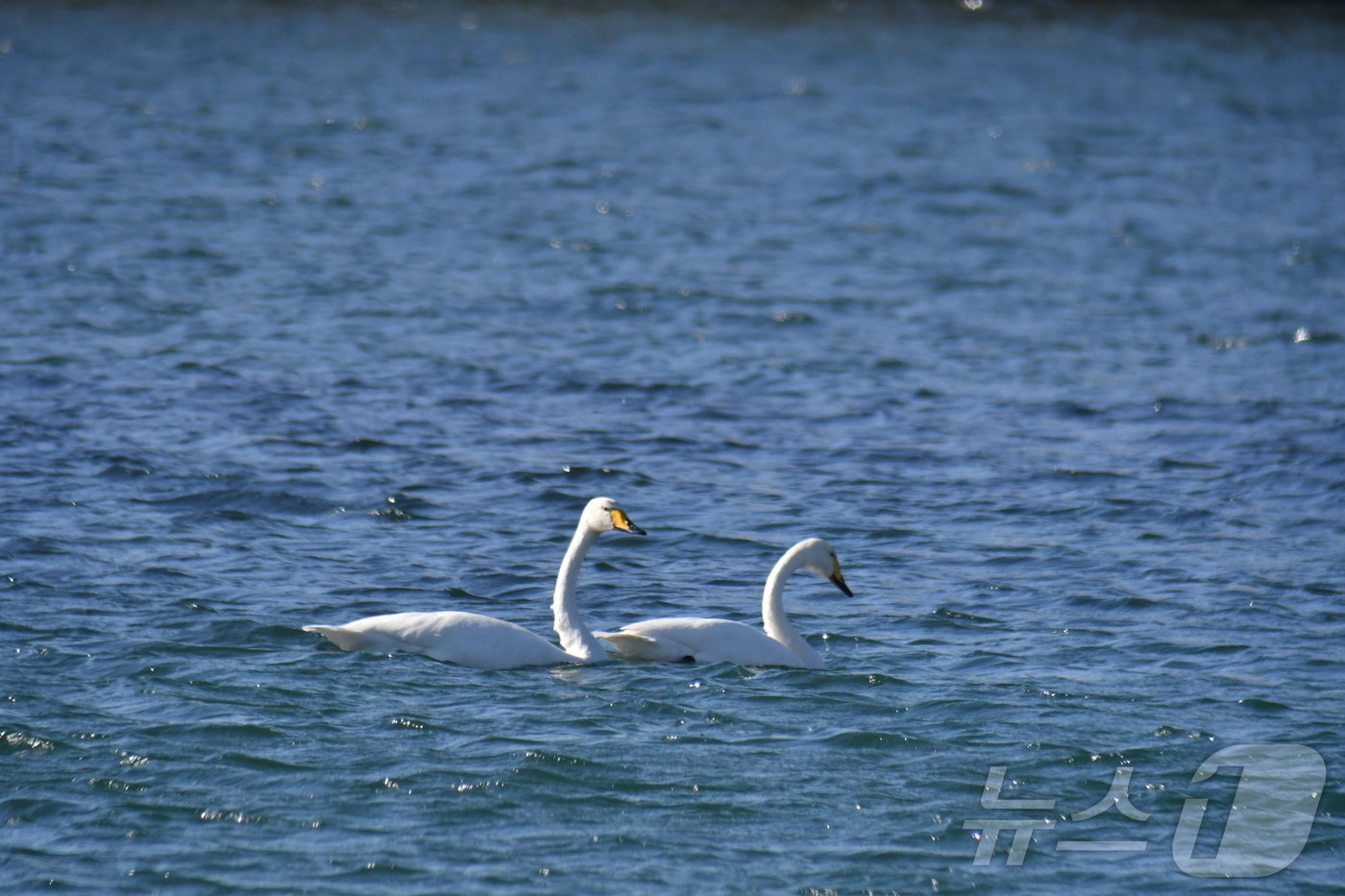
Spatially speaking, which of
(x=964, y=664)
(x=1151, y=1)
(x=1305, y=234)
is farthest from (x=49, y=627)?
(x=1151, y=1)

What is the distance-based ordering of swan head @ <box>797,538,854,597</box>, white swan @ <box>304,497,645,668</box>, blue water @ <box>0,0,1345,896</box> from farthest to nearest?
1. swan head @ <box>797,538,854,597</box>
2. white swan @ <box>304,497,645,668</box>
3. blue water @ <box>0,0,1345,896</box>

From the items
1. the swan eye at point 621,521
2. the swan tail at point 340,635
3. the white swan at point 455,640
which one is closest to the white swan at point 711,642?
the white swan at point 455,640

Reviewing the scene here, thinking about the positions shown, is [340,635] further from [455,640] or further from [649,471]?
[649,471]

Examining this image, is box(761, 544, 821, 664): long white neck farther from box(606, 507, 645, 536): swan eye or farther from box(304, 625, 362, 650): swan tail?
box(304, 625, 362, 650): swan tail

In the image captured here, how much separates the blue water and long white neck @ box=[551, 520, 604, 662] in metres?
0.19

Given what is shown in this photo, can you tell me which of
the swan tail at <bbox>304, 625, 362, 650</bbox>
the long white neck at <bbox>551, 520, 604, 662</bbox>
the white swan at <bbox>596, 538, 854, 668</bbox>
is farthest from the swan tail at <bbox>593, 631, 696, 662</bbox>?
the swan tail at <bbox>304, 625, 362, 650</bbox>

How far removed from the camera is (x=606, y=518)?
38.4 ft

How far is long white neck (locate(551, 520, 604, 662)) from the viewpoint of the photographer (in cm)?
1141

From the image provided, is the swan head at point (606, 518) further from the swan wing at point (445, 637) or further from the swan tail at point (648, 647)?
the swan wing at point (445, 637)

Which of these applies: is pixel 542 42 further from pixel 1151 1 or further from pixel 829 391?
pixel 829 391

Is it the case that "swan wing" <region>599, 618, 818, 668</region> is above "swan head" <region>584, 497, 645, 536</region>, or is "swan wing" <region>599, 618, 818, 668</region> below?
below

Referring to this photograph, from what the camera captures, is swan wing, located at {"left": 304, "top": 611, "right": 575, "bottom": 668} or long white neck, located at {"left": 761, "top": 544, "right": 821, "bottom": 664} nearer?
swan wing, located at {"left": 304, "top": 611, "right": 575, "bottom": 668}

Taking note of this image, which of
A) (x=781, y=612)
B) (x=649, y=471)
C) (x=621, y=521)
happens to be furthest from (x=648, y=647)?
(x=649, y=471)

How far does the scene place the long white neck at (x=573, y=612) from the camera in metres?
11.4
